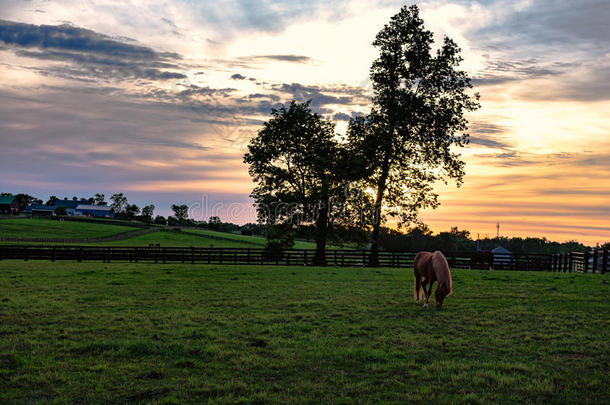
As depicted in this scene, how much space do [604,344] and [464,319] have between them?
10.7 feet

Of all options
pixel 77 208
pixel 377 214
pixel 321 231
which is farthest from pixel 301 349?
pixel 77 208

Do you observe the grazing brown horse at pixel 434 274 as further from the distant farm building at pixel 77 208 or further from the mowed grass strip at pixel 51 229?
the distant farm building at pixel 77 208

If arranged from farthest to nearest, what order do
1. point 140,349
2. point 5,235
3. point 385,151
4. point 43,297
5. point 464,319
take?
point 5,235 < point 385,151 < point 43,297 < point 464,319 < point 140,349

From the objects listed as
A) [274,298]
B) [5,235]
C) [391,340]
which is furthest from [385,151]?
[5,235]

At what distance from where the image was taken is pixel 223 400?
19.6 feet

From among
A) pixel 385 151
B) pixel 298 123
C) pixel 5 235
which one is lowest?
pixel 5 235

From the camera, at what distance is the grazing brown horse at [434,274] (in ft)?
42.8

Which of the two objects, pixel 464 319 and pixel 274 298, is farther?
pixel 274 298

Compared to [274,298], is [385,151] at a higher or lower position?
higher

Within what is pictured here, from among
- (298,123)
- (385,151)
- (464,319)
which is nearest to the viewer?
(464,319)

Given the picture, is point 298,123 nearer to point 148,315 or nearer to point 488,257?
point 488,257

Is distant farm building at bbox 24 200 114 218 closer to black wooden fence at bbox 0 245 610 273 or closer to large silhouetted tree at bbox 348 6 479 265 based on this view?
black wooden fence at bbox 0 245 610 273

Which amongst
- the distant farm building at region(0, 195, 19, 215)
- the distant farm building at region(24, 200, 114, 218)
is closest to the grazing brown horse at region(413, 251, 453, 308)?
the distant farm building at region(0, 195, 19, 215)

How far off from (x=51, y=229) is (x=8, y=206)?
5643 cm
